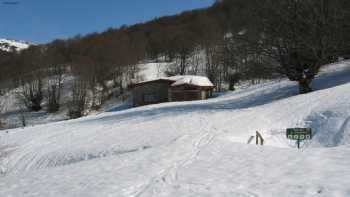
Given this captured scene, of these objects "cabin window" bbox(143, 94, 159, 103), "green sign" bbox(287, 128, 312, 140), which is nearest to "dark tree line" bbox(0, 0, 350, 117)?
"cabin window" bbox(143, 94, 159, 103)

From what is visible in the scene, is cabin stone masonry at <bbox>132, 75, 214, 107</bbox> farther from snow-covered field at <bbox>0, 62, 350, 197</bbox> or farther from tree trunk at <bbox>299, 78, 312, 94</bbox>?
snow-covered field at <bbox>0, 62, 350, 197</bbox>

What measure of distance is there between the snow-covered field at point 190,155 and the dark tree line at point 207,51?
5321 mm

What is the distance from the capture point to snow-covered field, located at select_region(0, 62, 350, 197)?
7.82 meters

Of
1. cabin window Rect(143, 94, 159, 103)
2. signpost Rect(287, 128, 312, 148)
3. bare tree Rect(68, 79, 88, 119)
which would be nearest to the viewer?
signpost Rect(287, 128, 312, 148)

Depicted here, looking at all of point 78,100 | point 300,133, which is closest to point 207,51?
point 78,100

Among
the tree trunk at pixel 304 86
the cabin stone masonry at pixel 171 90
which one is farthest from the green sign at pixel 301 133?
the cabin stone masonry at pixel 171 90

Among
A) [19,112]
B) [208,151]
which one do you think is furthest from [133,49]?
[208,151]

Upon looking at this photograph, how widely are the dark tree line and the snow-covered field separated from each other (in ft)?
17.5

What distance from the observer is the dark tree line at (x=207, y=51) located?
82.1 feet

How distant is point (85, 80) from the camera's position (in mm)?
63281

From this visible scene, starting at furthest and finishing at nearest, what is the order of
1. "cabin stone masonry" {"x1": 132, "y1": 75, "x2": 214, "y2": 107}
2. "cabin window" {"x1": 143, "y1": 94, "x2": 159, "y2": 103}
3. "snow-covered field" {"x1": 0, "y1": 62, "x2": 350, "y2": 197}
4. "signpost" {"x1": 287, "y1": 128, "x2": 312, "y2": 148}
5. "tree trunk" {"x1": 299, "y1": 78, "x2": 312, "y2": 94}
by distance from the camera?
1. "cabin window" {"x1": 143, "y1": 94, "x2": 159, "y2": 103}
2. "cabin stone masonry" {"x1": 132, "y1": 75, "x2": 214, "y2": 107}
3. "tree trunk" {"x1": 299, "y1": 78, "x2": 312, "y2": 94}
4. "signpost" {"x1": 287, "y1": 128, "x2": 312, "y2": 148}
5. "snow-covered field" {"x1": 0, "y1": 62, "x2": 350, "y2": 197}

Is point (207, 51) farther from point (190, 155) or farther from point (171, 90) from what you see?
point (190, 155)

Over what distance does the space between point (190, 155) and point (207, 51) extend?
6034 centimetres

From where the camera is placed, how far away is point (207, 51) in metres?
70.8
